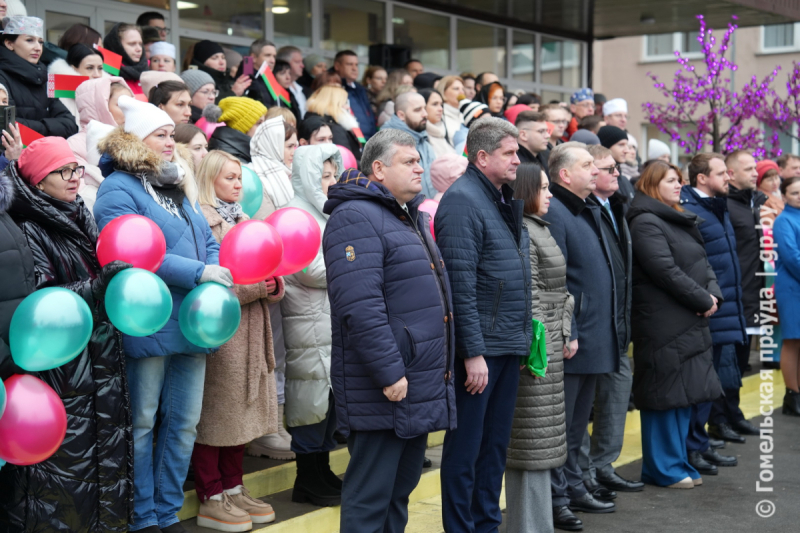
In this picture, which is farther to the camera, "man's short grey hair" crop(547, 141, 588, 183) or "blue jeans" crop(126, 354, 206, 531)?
"man's short grey hair" crop(547, 141, 588, 183)

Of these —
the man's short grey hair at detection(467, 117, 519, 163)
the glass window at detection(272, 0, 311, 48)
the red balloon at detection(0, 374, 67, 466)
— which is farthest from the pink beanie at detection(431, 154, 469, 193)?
the glass window at detection(272, 0, 311, 48)

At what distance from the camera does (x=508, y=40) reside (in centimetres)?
1619

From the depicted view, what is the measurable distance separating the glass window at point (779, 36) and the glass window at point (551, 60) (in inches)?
513

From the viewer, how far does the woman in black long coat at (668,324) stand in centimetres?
648

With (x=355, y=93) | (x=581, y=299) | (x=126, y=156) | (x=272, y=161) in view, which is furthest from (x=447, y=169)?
(x=355, y=93)

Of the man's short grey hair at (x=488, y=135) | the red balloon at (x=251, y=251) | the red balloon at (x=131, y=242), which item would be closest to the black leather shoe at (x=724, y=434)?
the man's short grey hair at (x=488, y=135)

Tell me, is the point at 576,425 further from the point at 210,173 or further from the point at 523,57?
the point at 523,57

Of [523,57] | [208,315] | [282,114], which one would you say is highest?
[523,57]

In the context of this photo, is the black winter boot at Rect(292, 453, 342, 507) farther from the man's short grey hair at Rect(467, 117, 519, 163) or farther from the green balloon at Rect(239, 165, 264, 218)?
the man's short grey hair at Rect(467, 117, 519, 163)

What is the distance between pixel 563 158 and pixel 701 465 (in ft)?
9.07

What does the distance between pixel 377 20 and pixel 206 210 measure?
29.8 ft

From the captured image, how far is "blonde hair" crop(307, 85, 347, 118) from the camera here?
8.27 metres

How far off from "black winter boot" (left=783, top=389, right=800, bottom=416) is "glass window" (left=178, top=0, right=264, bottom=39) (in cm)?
755

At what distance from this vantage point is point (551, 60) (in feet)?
56.4
